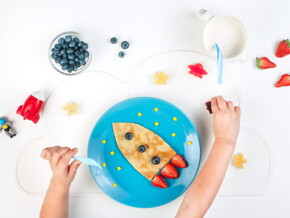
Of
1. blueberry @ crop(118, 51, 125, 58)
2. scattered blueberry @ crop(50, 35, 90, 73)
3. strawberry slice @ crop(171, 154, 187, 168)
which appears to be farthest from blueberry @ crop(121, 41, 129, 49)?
strawberry slice @ crop(171, 154, 187, 168)

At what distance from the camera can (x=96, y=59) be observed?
108 cm

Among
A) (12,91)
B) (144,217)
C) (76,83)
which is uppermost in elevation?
(76,83)

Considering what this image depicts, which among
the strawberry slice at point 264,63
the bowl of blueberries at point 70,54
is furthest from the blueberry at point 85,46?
the strawberry slice at point 264,63

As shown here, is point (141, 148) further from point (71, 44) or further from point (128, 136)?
point (71, 44)

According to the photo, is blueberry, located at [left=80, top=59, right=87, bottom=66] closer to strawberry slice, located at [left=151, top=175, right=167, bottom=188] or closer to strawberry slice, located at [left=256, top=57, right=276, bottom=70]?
strawberry slice, located at [left=151, top=175, right=167, bottom=188]

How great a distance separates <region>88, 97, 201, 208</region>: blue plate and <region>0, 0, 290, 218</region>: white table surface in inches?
2.3

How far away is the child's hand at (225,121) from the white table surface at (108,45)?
0.07m

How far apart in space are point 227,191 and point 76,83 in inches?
24.2

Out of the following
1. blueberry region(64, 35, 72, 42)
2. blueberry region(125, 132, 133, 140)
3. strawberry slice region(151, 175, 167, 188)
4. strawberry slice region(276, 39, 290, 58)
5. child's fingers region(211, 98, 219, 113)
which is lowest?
strawberry slice region(151, 175, 167, 188)

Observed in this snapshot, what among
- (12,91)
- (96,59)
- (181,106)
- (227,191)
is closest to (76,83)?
(96,59)

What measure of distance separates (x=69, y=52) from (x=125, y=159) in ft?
1.24

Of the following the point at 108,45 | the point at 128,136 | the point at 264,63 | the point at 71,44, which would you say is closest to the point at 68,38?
the point at 71,44

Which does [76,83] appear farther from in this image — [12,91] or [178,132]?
[178,132]

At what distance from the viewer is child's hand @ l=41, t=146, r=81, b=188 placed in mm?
982
